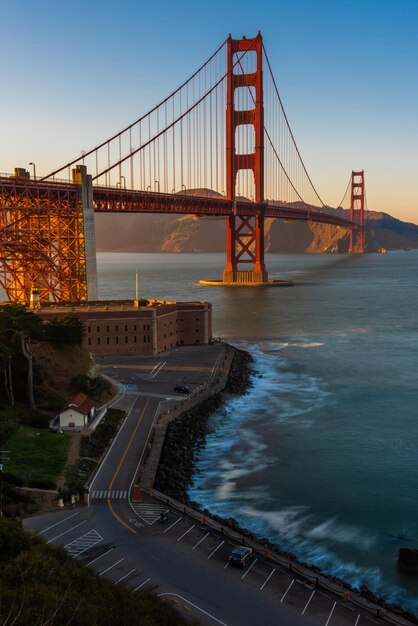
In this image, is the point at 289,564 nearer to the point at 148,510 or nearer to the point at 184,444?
the point at 148,510

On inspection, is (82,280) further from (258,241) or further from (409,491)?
(258,241)

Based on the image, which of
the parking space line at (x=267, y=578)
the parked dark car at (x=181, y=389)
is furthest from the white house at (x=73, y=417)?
the parking space line at (x=267, y=578)

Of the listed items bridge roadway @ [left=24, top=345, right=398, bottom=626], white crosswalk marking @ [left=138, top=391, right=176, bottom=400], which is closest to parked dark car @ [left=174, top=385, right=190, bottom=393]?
white crosswalk marking @ [left=138, top=391, right=176, bottom=400]

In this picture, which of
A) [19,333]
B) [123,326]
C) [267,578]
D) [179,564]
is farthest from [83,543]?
[123,326]

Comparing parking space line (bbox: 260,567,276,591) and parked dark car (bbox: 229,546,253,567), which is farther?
parked dark car (bbox: 229,546,253,567)

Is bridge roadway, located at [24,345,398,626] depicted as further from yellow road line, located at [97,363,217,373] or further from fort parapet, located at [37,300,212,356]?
fort parapet, located at [37,300,212,356]
